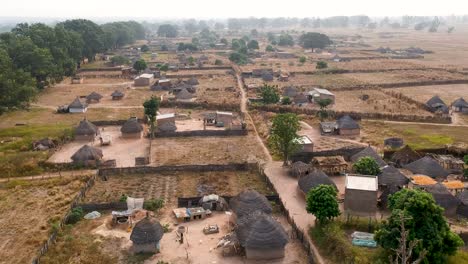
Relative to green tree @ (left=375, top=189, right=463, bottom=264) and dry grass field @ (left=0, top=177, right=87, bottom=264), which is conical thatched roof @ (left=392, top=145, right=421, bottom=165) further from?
dry grass field @ (left=0, top=177, right=87, bottom=264)

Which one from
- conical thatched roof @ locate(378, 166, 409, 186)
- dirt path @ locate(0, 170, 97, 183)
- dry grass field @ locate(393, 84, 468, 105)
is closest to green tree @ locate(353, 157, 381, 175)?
conical thatched roof @ locate(378, 166, 409, 186)

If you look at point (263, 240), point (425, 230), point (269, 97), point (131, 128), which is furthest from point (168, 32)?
point (425, 230)

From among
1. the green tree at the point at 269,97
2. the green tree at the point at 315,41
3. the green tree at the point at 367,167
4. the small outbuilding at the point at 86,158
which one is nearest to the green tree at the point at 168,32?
the green tree at the point at 315,41

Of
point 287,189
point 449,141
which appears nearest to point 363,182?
point 287,189

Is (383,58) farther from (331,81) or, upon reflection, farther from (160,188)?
(160,188)

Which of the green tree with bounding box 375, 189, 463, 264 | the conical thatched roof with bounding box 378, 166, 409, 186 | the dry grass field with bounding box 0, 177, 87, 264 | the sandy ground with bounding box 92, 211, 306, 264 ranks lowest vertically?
the dry grass field with bounding box 0, 177, 87, 264

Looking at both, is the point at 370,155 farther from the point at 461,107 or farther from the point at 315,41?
the point at 315,41
